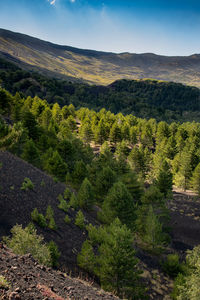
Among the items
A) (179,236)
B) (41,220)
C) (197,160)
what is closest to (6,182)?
(41,220)

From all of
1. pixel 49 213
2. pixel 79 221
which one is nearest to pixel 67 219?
pixel 79 221

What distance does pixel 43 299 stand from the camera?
9.12m

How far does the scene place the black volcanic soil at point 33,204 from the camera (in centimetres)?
2188

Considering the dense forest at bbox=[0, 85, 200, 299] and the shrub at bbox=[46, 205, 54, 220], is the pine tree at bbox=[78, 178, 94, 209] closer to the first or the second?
the dense forest at bbox=[0, 85, 200, 299]

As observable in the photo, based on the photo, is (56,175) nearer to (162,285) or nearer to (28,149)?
(28,149)

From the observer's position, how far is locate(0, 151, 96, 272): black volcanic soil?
21.9 m

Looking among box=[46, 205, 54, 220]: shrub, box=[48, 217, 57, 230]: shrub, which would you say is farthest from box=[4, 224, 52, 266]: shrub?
box=[46, 205, 54, 220]: shrub

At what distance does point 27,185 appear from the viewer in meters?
28.3

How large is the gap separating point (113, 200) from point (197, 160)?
4442cm

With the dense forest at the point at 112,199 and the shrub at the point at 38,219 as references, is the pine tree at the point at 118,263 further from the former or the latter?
the shrub at the point at 38,219

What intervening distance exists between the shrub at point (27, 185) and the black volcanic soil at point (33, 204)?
45 cm

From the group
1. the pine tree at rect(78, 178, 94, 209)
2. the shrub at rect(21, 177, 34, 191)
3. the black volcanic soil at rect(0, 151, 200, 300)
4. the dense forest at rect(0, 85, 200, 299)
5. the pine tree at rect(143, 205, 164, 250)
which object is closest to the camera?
the dense forest at rect(0, 85, 200, 299)

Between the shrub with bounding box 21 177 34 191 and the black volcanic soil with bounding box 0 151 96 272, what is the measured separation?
17.6 inches

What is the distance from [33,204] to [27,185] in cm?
330
